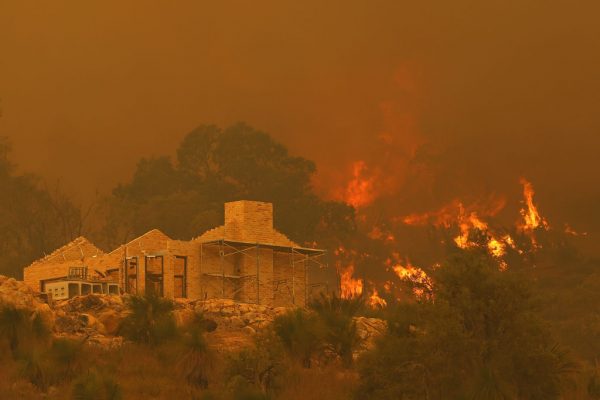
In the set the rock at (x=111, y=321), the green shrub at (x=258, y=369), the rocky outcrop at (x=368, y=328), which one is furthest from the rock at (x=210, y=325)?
the green shrub at (x=258, y=369)

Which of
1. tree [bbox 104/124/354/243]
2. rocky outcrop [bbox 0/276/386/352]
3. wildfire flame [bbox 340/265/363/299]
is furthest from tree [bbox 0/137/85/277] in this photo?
rocky outcrop [bbox 0/276/386/352]

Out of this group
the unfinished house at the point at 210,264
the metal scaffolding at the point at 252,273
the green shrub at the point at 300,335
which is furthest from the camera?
the metal scaffolding at the point at 252,273

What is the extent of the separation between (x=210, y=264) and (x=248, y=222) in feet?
9.60

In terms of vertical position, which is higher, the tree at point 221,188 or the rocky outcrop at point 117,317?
the tree at point 221,188

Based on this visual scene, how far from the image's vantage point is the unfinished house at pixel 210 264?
155 ft

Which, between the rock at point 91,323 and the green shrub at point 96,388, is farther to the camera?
the rock at point 91,323

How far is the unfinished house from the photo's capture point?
4716 centimetres

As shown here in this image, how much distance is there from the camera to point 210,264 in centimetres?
4912

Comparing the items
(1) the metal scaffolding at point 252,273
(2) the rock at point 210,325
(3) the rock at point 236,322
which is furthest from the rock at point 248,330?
(1) the metal scaffolding at point 252,273

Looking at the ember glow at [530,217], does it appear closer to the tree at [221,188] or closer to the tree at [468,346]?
the tree at [221,188]

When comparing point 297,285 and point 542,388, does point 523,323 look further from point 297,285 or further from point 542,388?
point 297,285

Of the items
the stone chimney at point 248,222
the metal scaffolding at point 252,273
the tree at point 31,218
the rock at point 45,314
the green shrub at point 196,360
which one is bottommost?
the green shrub at point 196,360

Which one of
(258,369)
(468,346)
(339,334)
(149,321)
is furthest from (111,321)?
(468,346)

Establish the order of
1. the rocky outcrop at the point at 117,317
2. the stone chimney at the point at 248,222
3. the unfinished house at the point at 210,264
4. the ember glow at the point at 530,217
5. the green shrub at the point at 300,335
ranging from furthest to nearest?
the ember glow at the point at 530,217 → the stone chimney at the point at 248,222 → the unfinished house at the point at 210,264 → the rocky outcrop at the point at 117,317 → the green shrub at the point at 300,335
